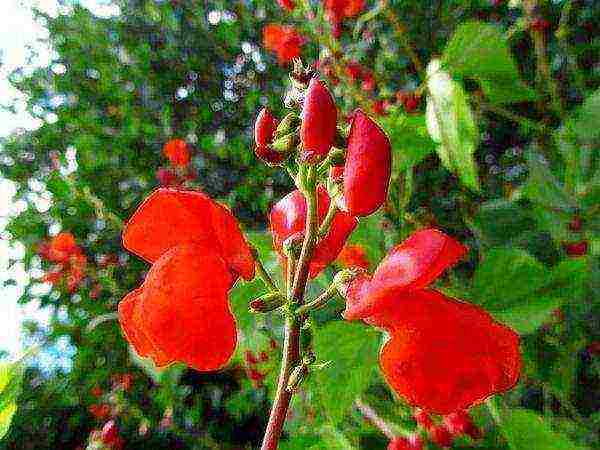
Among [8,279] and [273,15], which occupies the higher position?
[273,15]

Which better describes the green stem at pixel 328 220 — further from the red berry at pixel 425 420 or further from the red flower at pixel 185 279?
the red berry at pixel 425 420

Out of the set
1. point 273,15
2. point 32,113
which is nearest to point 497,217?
point 273,15

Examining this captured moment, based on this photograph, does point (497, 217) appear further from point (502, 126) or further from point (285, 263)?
point (502, 126)

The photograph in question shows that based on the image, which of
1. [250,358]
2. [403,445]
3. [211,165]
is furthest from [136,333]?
[211,165]

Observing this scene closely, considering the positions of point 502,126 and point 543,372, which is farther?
point 502,126

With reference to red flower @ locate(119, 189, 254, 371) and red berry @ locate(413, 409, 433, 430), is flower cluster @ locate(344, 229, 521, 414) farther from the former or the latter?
red berry @ locate(413, 409, 433, 430)
